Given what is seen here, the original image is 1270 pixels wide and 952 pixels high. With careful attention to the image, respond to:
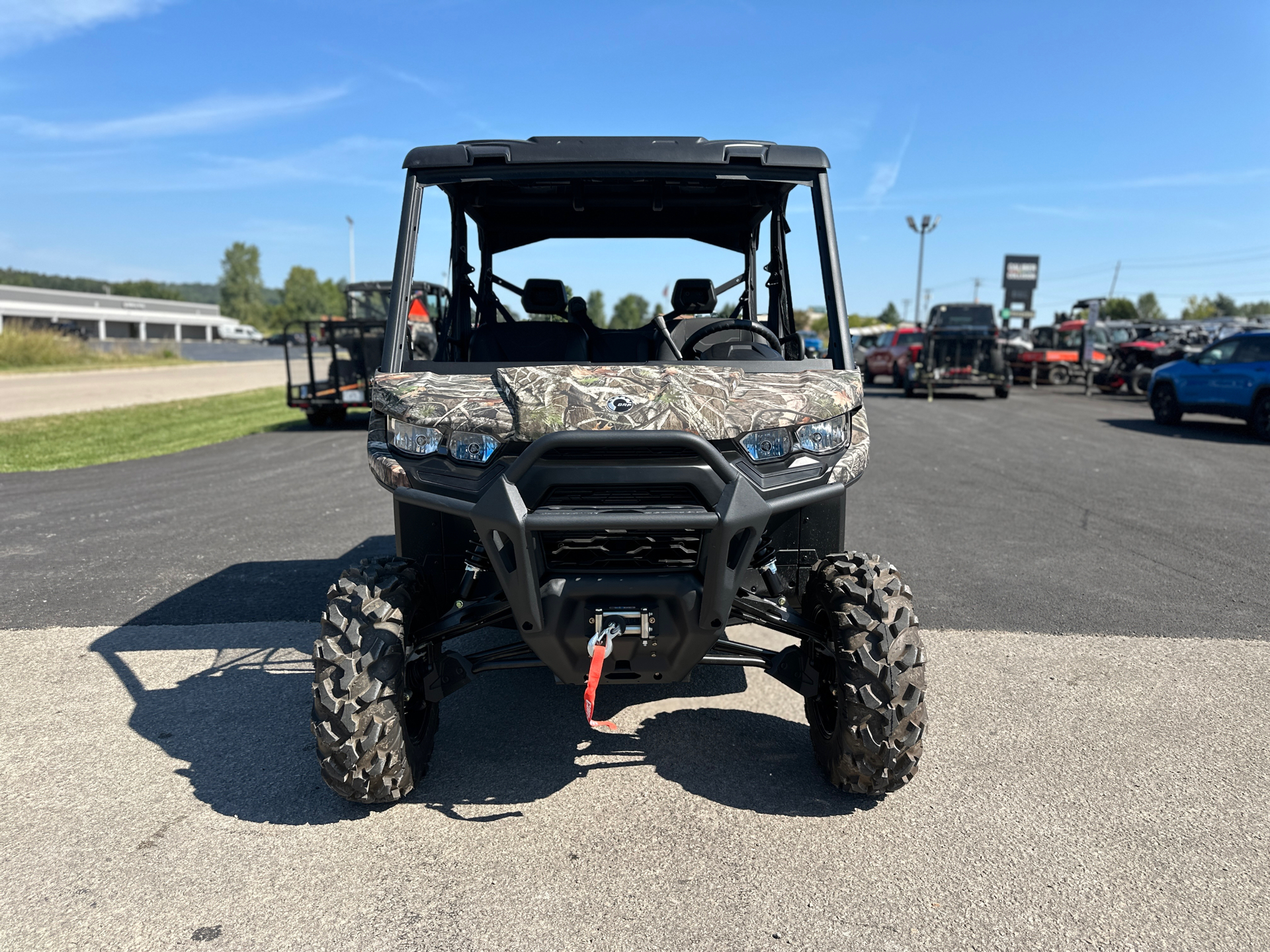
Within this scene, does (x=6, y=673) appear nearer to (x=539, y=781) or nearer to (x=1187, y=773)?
(x=539, y=781)

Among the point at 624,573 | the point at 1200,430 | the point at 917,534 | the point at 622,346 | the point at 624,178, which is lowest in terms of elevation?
the point at 917,534

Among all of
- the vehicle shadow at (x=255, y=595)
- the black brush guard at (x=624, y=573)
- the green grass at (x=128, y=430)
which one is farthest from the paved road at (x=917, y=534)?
the black brush guard at (x=624, y=573)

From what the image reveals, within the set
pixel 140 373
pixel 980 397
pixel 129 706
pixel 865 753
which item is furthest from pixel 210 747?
pixel 140 373

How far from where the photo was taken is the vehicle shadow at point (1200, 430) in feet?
50.7

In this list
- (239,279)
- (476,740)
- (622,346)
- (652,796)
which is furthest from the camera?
(239,279)

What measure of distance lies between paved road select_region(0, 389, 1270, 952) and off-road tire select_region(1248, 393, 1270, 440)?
10.3 m

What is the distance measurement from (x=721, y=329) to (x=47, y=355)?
45.0 metres

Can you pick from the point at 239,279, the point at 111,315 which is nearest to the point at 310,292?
the point at 239,279

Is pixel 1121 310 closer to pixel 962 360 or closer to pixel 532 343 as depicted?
pixel 962 360

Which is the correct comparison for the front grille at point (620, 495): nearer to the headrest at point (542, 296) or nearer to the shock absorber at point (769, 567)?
the shock absorber at point (769, 567)

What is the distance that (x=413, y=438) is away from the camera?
3.22 meters

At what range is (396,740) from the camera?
10.6 feet

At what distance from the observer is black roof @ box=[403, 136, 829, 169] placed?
356cm

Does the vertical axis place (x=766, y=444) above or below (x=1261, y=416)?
above
